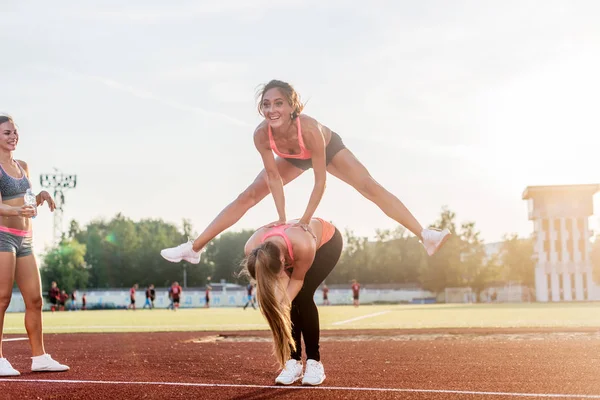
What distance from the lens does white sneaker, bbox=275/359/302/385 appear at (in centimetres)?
648

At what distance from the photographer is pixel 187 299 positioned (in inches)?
2544

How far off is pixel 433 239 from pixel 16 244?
4.20m

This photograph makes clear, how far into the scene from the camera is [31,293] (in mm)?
7426

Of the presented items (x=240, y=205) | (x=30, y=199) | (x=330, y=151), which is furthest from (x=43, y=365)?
(x=330, y=151)

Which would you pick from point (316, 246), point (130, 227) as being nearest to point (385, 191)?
point (316, 246)

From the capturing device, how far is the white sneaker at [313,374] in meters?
6.33

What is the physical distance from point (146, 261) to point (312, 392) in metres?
104

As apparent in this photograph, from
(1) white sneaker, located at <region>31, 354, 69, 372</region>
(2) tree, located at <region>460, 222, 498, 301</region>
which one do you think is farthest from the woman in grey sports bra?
(2) tree, located at <region>460, 222, 498, 301</region>

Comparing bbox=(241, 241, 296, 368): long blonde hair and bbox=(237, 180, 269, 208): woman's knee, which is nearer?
bbox=(241, 241, 296, 368): long blonde hair

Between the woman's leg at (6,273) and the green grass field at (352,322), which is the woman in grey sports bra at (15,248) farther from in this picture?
the green grass field at (352,322)

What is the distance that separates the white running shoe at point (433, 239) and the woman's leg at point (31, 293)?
4.01 m

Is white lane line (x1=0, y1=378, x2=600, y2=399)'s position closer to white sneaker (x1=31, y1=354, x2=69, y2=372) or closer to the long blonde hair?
white sneaker (x1=31, y1=354, x2=69, y2=372)

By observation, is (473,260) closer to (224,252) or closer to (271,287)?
(224,252)

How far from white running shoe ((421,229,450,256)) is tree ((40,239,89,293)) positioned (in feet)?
275
